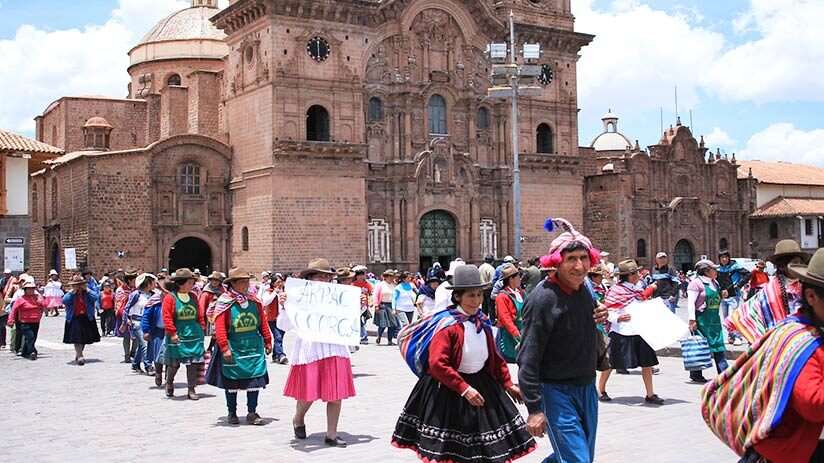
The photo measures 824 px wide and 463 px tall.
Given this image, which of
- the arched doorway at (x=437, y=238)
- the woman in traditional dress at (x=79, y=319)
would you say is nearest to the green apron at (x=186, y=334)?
the woman in traditional dress at (x=79, y=319)

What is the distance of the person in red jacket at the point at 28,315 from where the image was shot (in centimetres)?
1758

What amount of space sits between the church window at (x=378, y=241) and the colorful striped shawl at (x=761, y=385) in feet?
103

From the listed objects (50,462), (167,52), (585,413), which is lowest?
(50,462)

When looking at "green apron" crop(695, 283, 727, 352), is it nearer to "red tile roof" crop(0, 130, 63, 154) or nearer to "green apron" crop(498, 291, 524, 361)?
"green apron" crop(498, 291, 524, 361)

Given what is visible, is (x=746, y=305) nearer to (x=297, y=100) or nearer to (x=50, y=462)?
(x=50, y=462)

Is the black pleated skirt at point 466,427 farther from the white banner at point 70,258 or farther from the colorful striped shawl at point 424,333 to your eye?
the white banner at point 70,258

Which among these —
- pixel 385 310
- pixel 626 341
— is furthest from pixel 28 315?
pixel 626 341

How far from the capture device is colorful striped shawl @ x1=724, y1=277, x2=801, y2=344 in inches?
246

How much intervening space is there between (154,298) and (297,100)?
69.4 ft

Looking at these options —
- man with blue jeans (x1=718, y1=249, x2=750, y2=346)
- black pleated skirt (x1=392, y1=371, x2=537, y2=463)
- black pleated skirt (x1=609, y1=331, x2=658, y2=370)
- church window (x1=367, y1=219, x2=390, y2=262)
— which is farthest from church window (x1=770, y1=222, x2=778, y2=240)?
black pleated skirt (x1=392, y1=371, x2=537, y2=463)

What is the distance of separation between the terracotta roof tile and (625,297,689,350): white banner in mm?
45252

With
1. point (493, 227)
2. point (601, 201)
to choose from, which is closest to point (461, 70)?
point (493, 227)

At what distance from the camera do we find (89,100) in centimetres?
4462

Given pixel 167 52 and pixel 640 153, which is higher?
pixel 167 52
